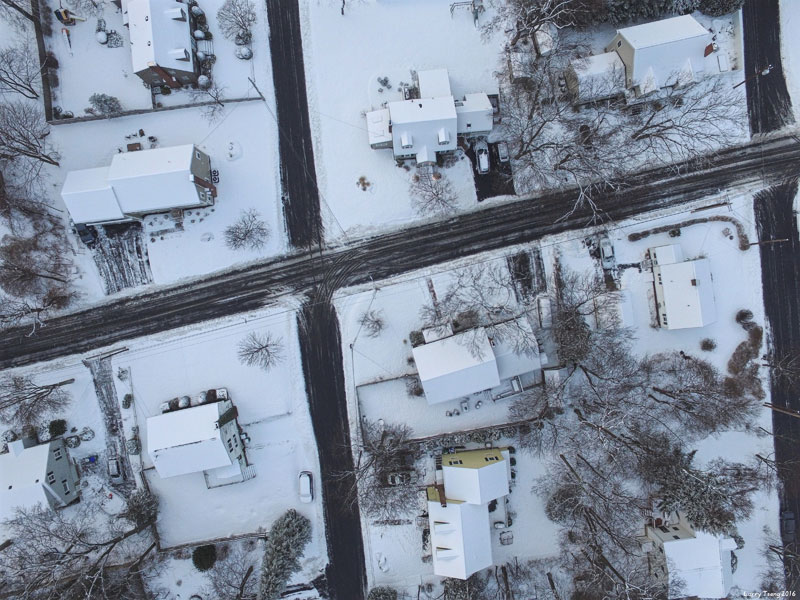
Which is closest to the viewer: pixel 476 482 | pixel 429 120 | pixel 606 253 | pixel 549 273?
pixel 476 482

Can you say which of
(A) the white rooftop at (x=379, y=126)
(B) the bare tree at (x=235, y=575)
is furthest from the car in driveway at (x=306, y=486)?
(A) the white rooftop at (x=379, y=126)

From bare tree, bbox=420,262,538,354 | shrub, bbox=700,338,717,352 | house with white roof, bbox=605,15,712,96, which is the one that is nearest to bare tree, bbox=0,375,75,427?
bare tree, bbox=420,262,538,354

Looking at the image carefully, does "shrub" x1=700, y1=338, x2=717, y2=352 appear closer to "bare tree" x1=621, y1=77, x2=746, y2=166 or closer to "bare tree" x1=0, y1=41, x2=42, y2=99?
"bare tree" x1=621, y1=77, x2=746, y2=166

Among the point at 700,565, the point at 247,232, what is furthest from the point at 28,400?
the point at 700,565

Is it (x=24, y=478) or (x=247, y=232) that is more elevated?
(x=247, y=232)

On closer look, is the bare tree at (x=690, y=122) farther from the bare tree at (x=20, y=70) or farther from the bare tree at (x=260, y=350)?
the bare tree at (x=20, y=70)

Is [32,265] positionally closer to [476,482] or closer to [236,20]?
[236,20]
